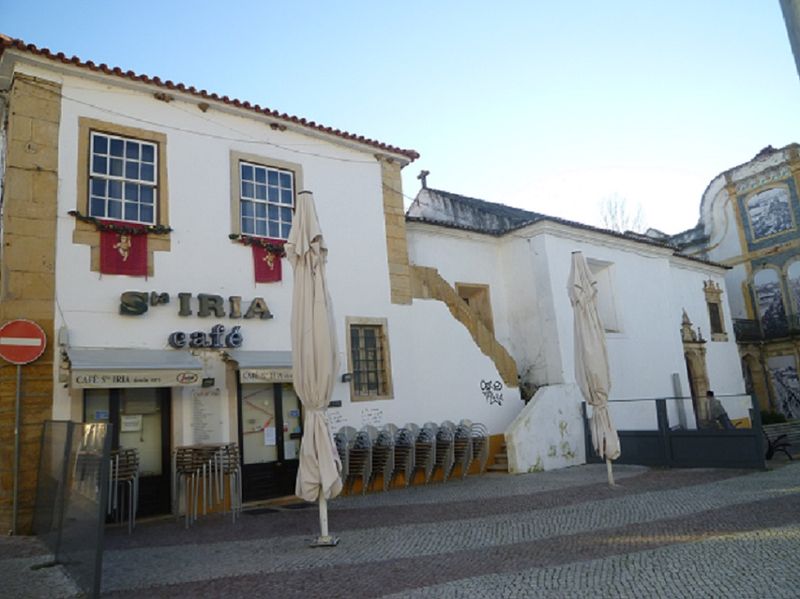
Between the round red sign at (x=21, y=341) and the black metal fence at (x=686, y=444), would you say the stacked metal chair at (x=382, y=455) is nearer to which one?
the black metal fence at (x=686, y=444)

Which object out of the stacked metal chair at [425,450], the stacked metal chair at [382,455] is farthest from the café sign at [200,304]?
the stacked metal chair at [425,450]

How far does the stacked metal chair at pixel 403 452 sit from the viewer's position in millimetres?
Answer: 10570

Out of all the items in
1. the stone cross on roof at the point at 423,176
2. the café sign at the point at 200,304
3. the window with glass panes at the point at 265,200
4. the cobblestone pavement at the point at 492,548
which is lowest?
the cobblestone pavement at the point at 492,548

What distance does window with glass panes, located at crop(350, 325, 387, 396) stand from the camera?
11203mm

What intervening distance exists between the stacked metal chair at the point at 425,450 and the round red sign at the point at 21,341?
6126 millimetres

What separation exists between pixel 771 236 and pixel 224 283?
2410 cm

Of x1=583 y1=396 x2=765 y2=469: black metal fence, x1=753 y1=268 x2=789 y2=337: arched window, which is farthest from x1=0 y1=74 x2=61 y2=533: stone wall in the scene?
x1=753 y1=268 x2=789 y2=337: arched window

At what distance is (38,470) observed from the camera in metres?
7.63

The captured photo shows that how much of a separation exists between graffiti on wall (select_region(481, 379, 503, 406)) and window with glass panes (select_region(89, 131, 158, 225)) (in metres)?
7.33

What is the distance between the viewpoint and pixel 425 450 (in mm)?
10867

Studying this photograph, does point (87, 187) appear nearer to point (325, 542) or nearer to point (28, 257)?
point (28, 257)

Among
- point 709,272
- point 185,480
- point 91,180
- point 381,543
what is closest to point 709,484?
point 381,543

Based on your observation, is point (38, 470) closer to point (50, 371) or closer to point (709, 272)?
point (50, 371)

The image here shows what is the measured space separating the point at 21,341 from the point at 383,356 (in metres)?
5.99
